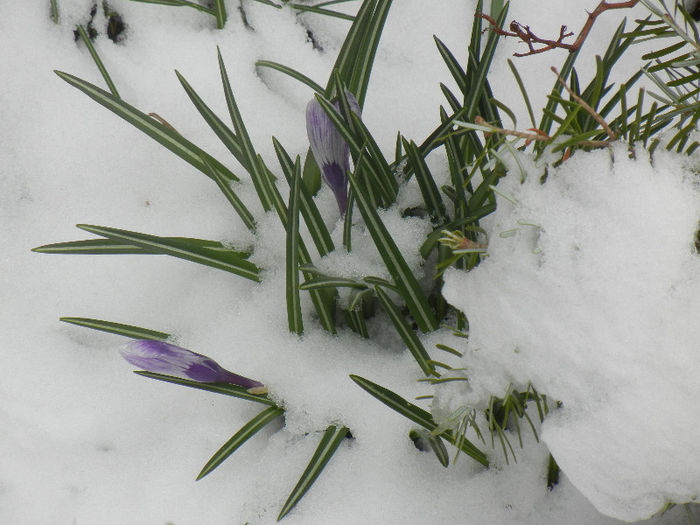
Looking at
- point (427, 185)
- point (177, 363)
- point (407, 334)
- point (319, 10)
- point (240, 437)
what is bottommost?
point (240, 437)

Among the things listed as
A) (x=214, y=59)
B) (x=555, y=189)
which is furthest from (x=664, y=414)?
(x=214, y=59)

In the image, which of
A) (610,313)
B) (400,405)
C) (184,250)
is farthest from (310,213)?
(610,313)

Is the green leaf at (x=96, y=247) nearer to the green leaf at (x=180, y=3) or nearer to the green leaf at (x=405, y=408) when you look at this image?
the green leaf at (x=405, y=408)

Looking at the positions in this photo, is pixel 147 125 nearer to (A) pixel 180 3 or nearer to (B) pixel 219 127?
(B) pixel 219 127

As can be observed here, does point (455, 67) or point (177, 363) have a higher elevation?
point (455, 67)

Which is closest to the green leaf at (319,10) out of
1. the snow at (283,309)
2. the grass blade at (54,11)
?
the snow at (283,309)

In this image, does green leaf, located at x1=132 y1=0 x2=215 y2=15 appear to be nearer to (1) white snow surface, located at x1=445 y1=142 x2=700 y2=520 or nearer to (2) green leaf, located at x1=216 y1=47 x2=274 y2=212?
(2) green leaf, located at x1=216 y1=47 x2=274 y2=212
